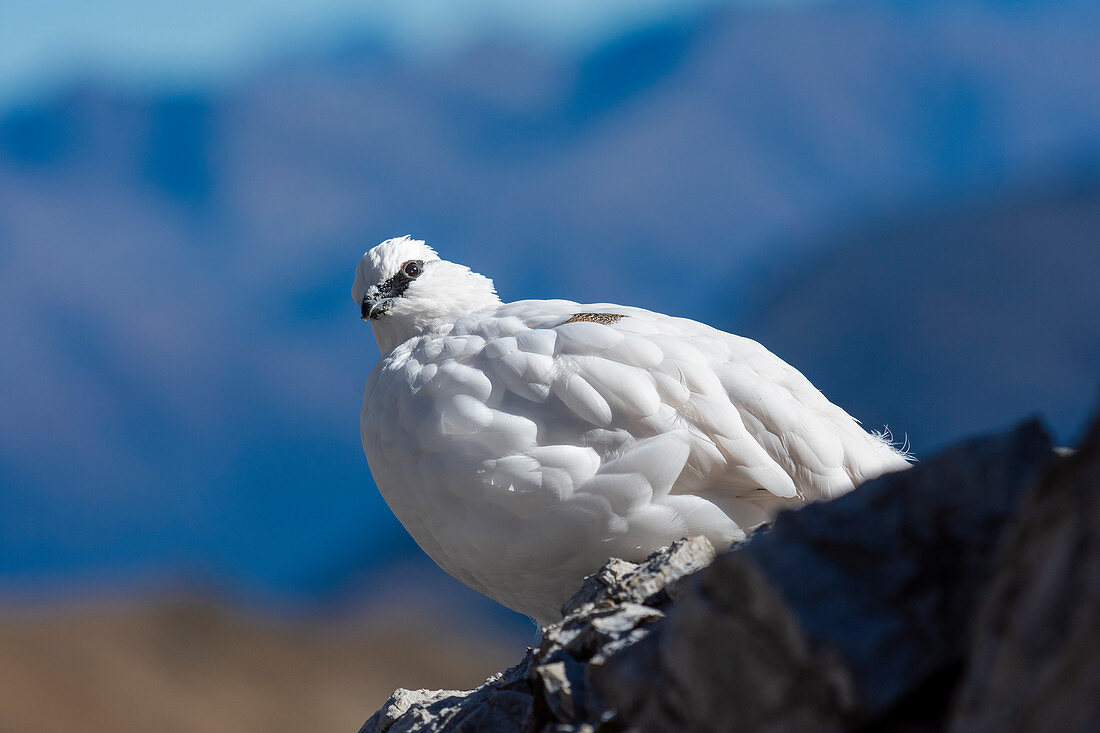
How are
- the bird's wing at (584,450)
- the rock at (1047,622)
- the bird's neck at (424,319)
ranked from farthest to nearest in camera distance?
the bird's neck at (424,319), the bird's wing at (584,450), the rock at (1047,622)

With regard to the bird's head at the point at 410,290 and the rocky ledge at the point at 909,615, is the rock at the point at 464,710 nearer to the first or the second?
the rocky ledge at the point at 909,615

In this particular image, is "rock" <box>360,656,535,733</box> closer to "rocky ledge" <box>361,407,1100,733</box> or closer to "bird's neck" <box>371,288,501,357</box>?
"rocky ledge" <box>361,407,1100,733</box>

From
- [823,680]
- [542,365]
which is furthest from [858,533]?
[542,365]

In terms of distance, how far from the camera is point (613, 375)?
141 inches

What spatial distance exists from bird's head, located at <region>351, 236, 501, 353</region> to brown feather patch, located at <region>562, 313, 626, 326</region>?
750 millimetres

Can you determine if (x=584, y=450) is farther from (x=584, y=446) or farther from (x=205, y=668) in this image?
(x=205, y=668)

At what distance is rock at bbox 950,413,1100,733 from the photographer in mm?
1288

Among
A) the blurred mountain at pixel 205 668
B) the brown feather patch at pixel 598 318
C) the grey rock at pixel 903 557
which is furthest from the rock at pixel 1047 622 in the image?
the blurred mountain at pixel 205 668

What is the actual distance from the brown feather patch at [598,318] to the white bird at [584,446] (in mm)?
12

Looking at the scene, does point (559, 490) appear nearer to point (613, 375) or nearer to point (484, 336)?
point (613, 375)

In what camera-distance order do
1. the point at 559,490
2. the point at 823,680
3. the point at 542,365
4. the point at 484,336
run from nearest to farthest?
the point at 823,680 < the point at 559,490 < the point at 542,365 < the point at 484,336

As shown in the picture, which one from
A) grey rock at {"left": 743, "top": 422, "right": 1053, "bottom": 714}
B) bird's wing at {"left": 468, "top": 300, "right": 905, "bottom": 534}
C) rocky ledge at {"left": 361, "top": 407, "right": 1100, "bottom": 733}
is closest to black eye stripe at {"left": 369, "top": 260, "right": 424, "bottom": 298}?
bird's wing at {"left": 468, "top": 300, "right": 905, "bottom": 534}

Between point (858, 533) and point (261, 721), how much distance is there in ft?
52.3

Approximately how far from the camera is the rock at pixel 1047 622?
1288mm
